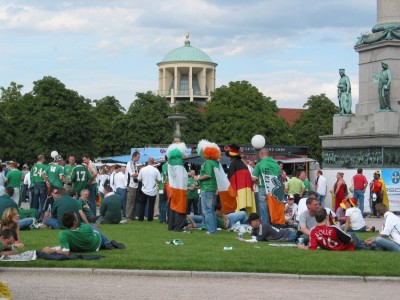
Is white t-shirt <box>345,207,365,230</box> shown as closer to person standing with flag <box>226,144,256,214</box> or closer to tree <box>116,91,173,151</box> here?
person standing with flag <box>226,144,256,214</box>

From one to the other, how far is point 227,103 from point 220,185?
72120mm

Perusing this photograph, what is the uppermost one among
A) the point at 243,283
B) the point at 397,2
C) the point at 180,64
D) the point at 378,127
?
the point at 180,64

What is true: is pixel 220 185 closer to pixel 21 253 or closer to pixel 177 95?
pixel 21 253

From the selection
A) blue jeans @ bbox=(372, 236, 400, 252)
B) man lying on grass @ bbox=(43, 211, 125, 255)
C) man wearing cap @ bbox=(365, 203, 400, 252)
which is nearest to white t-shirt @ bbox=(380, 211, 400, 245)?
man wearing cap @ bbox=(365, 203, 400, 252)

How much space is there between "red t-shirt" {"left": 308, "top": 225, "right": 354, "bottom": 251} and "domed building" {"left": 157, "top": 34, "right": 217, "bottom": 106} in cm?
13100

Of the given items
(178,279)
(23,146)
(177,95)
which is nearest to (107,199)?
(178,279)

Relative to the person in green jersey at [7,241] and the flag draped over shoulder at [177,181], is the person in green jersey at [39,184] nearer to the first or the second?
the flag draped over shoulder at [177,181]

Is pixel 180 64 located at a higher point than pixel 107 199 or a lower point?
higher

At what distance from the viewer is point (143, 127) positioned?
292 feet

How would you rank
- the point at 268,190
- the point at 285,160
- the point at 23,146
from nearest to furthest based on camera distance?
the point at 268,190 → the point at 285,160 → the point at 23,146

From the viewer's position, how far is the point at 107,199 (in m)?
22.6

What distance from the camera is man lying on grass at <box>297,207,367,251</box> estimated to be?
15.1 m

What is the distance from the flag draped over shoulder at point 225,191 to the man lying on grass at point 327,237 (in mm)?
4307

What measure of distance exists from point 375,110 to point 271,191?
1422cm
